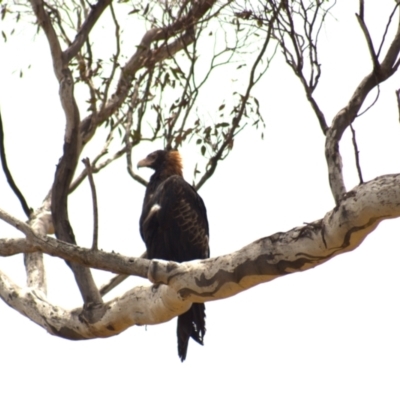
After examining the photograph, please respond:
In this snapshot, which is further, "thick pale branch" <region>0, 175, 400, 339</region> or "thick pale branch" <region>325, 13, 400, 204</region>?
"thick pale branch" <region>325, 13, 400, 204</region>

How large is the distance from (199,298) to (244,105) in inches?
148

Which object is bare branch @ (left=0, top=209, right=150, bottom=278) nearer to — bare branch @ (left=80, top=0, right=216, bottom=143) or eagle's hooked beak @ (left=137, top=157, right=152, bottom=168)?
eagle's hooked beak @ (left=137, top=157, right=152, bottom=168)

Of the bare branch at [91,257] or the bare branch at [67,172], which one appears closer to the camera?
the bare branch at [91,257]

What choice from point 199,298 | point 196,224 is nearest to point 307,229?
point 199,298

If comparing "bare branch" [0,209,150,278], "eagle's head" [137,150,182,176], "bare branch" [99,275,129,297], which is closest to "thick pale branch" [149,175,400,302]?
"bare branch" [0,209,150,278]

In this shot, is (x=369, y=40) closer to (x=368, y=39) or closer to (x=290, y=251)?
(x=368, y=39)

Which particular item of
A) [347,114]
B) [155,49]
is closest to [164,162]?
[155,49]

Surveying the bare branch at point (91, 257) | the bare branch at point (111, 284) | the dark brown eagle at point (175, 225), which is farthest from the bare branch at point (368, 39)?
the bare branch at point (111, 284)

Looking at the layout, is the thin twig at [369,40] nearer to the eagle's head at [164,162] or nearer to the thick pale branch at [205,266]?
the thick pale branch at [205,266]

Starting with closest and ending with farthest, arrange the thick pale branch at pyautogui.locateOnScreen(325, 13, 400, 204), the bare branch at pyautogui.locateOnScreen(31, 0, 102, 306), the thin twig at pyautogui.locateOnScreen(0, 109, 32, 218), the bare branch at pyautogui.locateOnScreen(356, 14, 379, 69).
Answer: the thick pale branch at pyautogui.locateOnScreen(325, 13, 400, 204) → the bare branch at pyautogui.locateOnScreen(356, 14, 379, 69) → the bare branch at pyautogui.locateOnScreen(31, 0, 102, 306) → the thin twig at pyautogui.locateOnScreen(0, 109, 32, 218)

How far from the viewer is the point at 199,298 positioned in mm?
5598

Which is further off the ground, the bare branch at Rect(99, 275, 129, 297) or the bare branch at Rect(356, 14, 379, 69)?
the bare branch at Rect(356, 14, 379, 69)

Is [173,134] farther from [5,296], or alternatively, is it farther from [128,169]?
[5,296]

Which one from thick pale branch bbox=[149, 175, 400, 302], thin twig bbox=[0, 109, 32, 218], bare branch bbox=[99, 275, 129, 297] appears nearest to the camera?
thick pale branch bbox=[149, 175, 400, 302]
